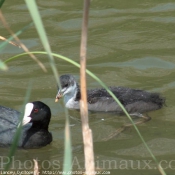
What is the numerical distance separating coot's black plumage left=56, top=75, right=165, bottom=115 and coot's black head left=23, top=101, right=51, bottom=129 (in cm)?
59

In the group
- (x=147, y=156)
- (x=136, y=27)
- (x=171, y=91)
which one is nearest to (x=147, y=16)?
(x=136, y=27)

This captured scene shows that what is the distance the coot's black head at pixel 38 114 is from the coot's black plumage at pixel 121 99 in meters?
0.59

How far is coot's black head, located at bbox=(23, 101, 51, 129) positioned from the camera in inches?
277

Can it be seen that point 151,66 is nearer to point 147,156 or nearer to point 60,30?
point 60,30

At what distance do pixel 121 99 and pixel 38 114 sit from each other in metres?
1.22

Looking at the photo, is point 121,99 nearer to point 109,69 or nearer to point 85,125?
point 109,69

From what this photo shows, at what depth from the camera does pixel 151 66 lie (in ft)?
29.2

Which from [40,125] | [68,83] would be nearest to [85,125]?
[40,125]

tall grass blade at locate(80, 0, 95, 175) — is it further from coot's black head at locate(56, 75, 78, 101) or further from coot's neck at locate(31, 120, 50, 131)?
coot's black head at locate(56, 75, 78, 101)

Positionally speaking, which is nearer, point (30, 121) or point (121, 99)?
point (30, 121)

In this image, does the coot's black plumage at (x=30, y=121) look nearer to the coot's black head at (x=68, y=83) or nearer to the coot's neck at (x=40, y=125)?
the coot's neck at (x=40, y=125)

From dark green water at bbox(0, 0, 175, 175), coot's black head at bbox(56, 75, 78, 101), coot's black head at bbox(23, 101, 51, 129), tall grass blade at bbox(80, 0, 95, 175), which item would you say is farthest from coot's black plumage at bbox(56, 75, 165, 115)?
tall grass blade at bbox(80, 0, 95, 175)

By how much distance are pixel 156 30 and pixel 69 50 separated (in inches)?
63.4

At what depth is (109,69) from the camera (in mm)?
8758
